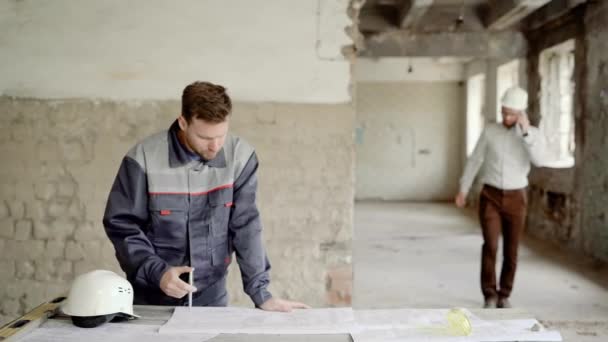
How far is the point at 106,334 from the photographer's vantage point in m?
1.74

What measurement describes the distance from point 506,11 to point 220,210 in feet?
17.3

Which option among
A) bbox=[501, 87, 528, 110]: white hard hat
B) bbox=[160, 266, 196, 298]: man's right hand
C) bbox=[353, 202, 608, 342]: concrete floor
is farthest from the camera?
bbox=[353, 202, 608, 342]: concrete floor

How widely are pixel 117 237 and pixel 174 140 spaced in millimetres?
411

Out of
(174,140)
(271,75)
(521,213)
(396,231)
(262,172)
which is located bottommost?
(396,231)

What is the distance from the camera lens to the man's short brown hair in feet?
6.58

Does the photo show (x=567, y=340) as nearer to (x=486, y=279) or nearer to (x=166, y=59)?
(x=486, y=279)

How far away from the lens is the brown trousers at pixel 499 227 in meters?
4.45

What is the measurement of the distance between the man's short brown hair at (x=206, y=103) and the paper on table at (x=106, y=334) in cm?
71

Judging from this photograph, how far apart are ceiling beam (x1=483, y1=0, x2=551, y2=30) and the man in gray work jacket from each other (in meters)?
4.58

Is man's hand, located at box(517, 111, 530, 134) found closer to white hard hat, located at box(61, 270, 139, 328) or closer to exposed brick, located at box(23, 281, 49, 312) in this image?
white hard hat, located at box(61, 270, 139, 328)

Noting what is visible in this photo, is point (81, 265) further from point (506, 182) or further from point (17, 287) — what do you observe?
point (506, 182)

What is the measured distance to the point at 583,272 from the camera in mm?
5758

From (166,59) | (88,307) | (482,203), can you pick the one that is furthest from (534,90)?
(88,307)

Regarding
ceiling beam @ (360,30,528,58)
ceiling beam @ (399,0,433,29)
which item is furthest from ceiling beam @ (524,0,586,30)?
ceiling beam @ (399,0,433,29)
